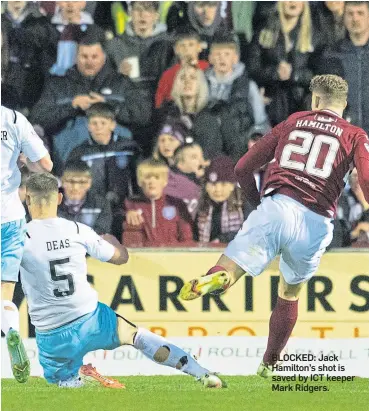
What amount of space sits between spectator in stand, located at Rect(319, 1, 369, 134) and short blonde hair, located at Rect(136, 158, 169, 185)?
1435 mm

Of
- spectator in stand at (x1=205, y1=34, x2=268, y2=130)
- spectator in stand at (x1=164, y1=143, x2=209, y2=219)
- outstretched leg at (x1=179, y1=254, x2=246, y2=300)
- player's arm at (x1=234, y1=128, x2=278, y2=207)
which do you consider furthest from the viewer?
spectator in stand at (x1=205, y1=34, x2=268, y2=130)

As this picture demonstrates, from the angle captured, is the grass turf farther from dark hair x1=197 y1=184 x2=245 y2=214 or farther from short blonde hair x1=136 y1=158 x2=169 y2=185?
short blonde hair x1=136 y1=158 x2=169 y2=185

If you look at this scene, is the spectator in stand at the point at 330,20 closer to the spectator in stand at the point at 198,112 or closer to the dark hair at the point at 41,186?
the spectator in stand at the point at 198,112

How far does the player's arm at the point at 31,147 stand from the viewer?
7586mm

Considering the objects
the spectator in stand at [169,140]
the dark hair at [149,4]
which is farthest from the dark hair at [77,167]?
the dark hair at [149,4]

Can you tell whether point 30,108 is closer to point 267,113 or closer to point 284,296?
point 267,113

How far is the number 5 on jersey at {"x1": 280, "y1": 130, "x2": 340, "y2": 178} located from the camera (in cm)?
694

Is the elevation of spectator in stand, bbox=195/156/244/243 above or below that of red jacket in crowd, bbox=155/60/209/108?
below

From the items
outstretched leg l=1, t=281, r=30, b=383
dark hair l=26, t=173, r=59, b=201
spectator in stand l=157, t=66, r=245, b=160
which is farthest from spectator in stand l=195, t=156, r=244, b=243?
outstretched leg l=1, t=281, r=30, b=383

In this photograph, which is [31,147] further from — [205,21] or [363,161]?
[363,161]

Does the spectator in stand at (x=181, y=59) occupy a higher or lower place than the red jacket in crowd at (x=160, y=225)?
higher

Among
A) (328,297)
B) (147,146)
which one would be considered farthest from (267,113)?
(328,297)

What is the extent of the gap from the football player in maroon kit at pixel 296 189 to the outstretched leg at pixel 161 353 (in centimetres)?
97

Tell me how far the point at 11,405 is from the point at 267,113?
9.62 ft
